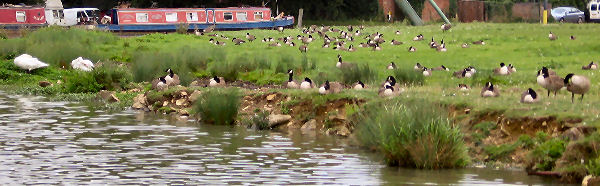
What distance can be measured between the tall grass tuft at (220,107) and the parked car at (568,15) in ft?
172

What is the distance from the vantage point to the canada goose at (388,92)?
79.9 feet

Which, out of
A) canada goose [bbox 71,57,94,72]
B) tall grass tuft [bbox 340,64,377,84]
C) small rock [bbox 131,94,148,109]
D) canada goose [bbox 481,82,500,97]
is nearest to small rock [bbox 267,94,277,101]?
tall grass tuft [bbox 340,64,377,84]

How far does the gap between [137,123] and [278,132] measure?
409 centimetres

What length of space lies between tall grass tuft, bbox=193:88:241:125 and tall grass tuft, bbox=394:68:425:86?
537cm

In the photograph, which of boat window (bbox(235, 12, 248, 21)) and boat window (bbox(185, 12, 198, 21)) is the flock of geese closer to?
boat window (bbox(185, 12, 198, 21))

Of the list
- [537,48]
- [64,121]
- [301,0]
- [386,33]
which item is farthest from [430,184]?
[301,0]

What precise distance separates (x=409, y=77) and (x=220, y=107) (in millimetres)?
6300

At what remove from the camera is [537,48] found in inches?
1670

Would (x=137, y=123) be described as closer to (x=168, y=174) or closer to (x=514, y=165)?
(x=168, y=174)

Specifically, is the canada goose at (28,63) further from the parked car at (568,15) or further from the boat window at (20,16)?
the parked car at (568,15)

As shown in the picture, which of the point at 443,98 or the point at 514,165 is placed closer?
the point at 514,165

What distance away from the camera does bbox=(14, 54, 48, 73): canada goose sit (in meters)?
40.6

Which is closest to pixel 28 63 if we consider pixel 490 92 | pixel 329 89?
pixel 329 89

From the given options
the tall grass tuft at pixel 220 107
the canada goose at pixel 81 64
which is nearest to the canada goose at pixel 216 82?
the tall grass tuft at pixel 220 107
